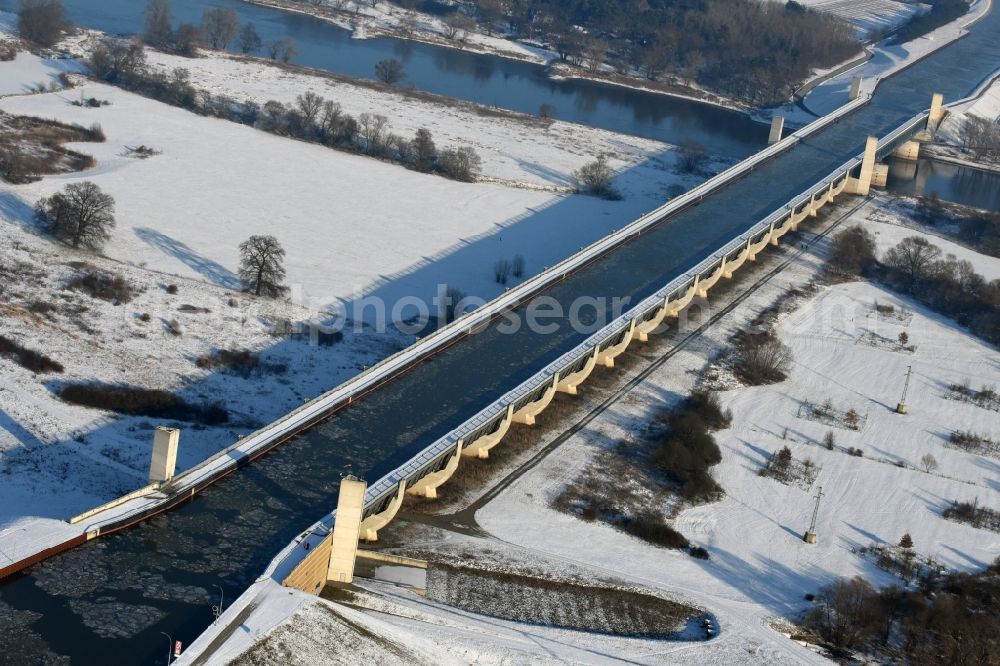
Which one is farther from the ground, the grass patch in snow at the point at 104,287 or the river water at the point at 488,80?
the river water at the point at 488,80

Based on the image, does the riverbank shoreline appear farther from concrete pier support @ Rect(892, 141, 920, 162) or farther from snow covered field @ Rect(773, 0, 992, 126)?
concrete pier support @ Rect(892, 141, 920, 162)

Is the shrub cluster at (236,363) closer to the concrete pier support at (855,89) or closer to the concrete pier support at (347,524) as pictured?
the concrete pier support at (347,524)

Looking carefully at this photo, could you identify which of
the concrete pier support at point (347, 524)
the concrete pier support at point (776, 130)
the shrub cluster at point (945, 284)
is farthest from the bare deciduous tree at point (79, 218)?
the concrete pier support at point (776, 130)

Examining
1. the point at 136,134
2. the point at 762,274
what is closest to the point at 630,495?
the point at 762,274

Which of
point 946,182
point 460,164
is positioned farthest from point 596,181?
point 946,182

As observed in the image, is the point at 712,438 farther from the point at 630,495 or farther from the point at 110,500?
the point at 110,500
